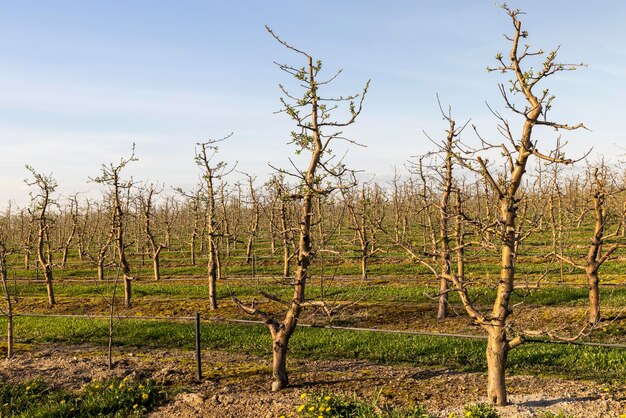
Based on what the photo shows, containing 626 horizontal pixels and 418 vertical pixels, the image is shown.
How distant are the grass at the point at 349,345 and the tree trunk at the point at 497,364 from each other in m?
2.72

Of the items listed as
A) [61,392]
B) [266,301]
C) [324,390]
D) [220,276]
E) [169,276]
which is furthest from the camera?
[169,276]

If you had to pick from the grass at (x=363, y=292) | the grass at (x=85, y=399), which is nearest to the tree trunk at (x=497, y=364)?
the grass at (x=363, y=292)

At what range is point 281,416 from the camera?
292 inches

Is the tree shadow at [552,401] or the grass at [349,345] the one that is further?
the grass at [349,345]

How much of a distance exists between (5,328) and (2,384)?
28.8ft

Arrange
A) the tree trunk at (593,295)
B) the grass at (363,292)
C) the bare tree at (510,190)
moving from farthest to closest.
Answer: the grass at (363,292) < the tree trunk at (593,295) < the bare tree at (510,190)

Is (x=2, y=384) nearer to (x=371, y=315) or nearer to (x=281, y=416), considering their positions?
(x=281, y=416)

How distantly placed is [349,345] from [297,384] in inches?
133

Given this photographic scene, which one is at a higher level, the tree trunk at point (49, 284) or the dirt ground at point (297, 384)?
the tree trunk at point (49, 284)

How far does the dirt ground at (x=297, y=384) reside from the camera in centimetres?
762

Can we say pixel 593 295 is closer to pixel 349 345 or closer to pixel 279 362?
pixel 349 345

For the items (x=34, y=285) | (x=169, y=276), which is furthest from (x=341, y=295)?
(x=34, y=285)

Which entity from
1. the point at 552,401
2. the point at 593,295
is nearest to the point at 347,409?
the point at 552,401

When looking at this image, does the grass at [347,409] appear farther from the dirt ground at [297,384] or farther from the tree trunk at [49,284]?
the tree trunk at [49,284]
